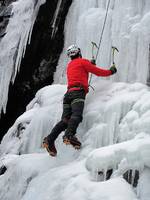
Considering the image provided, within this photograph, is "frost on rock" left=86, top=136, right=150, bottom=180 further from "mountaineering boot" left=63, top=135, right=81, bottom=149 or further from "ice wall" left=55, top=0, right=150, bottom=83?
"ice wall" left=55, top=0, right=150, bottom=83

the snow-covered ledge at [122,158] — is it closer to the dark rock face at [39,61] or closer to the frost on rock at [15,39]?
the dark rock face at [39,61]

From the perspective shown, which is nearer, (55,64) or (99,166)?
(99,166)

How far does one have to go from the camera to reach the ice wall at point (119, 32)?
274 inches

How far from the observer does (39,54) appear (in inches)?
378

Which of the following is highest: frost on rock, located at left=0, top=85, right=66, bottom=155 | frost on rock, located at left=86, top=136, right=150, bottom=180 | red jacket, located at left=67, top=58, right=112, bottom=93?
red jacket, located at left=67, top=58, right=112, bottom=93

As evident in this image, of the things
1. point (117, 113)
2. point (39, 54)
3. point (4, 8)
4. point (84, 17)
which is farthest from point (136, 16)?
point (4, 8)

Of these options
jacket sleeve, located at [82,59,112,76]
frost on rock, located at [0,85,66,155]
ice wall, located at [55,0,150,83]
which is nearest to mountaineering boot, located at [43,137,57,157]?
frost on rock, located at [0,85,66,155]

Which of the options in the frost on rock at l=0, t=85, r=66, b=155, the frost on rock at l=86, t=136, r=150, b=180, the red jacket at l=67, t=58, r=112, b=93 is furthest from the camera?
the frost on rock at l=0, t=85, r=66, b=155

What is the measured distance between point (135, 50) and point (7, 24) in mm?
3645

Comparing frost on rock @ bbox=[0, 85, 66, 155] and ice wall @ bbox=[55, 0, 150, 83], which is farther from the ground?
ice wall @ bbox=[55, 0, 150, 83]

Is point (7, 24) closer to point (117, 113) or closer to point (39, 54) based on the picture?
point (39, 54)

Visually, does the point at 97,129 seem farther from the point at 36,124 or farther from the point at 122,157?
the point at 36,124

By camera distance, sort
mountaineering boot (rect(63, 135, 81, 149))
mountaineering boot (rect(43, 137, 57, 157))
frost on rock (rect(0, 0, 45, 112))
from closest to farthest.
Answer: mountaineering boot (rect(63, 135, 81, 149)) → mountaineering boot (rect(43, 137, 57, 157)) → frost on rock (rect(0, 0, 45, 112))

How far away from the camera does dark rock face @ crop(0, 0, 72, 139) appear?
30.0 ft
